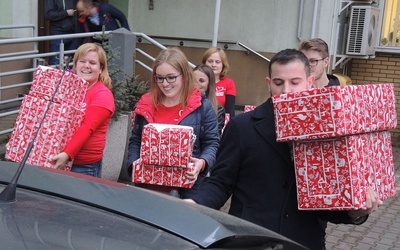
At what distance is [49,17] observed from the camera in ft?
28.5

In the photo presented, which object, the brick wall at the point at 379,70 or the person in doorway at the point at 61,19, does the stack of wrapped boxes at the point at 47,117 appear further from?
the brick wall at the point at 379,70

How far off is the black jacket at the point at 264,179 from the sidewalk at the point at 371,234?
312cm

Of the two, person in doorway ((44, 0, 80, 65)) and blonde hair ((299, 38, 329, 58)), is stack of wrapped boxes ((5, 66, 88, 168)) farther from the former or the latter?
person in doorway ((44, 0, 80, 65))

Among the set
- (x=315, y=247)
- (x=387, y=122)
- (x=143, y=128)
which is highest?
(x=387, y=122)

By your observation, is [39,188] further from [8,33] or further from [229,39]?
[229,39]

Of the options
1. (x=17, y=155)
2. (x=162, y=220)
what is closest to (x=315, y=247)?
(x=162, y=220)

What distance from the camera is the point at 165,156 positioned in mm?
3840

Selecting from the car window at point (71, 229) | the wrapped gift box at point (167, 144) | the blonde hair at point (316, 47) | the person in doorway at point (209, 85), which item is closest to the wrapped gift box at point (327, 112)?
the car window at point (71, 229)

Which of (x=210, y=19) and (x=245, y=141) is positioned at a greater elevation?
(x=210, y=19)

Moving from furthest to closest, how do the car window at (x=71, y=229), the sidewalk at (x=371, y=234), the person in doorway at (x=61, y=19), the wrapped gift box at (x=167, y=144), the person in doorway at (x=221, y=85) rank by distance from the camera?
1. the person in doorway at (x=61, y=19)
2. the person in doorway at (x=221, y=85)
3. the sidewalk at (x=371, y=234)
4. the wrapped gift box at (x=167, y=144)
5. the car window at (x=71, y=229)

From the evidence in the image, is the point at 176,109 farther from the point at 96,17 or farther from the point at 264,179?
the point at 96,17

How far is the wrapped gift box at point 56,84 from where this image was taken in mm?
4078

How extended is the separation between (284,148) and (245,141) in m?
0.19

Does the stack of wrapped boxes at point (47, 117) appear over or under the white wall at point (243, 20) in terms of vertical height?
under
